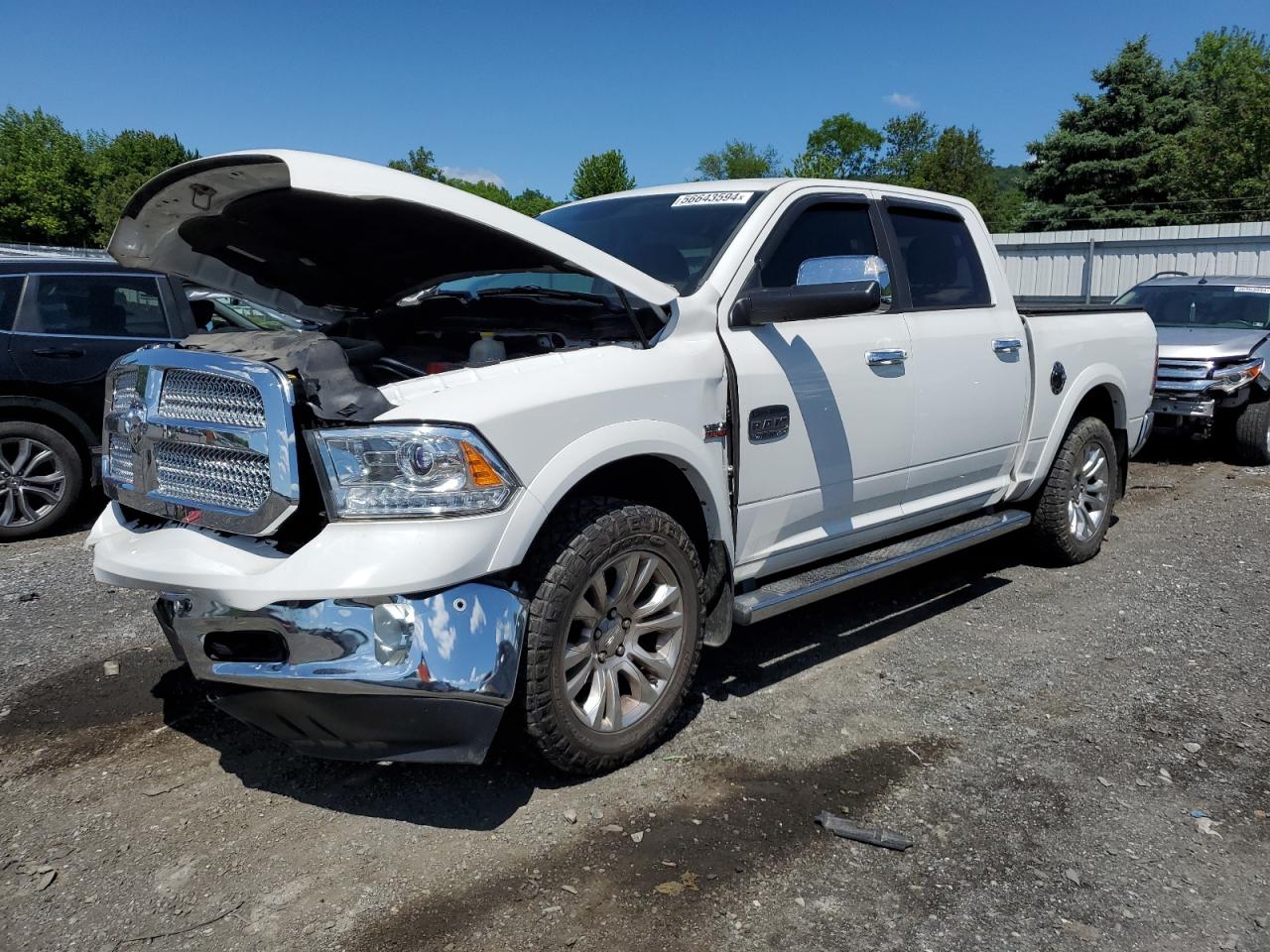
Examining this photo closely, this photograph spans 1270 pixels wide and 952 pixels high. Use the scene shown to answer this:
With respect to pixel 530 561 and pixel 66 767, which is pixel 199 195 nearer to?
pixel 530 561

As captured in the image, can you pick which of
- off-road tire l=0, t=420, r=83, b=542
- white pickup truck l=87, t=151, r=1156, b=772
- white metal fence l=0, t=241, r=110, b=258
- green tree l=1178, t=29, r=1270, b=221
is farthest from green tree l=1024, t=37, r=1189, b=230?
off-road tire l=0, t=420, r=83, b=542

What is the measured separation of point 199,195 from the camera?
3229 millimetres

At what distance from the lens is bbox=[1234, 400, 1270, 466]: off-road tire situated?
9148 mm

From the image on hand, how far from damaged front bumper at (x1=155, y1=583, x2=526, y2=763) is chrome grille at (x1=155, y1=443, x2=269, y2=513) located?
1.07 feet

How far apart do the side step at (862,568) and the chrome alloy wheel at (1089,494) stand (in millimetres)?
698

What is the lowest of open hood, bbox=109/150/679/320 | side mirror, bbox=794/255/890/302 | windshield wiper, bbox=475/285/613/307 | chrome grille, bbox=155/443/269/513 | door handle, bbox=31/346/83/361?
chrome grille, bbox=155/443/269/513

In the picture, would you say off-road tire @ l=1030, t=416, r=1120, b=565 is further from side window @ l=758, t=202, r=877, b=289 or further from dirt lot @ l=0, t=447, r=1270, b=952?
side window @ l=758, t=202, r=877, b=289

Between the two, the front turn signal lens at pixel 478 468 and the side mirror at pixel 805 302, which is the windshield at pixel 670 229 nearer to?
the side mirror at pixel 805 302

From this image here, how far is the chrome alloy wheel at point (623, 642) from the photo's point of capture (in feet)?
10.0

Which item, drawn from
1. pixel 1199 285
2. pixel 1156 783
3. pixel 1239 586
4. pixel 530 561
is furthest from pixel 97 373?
pixel 1199 285

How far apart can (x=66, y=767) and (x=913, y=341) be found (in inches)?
147

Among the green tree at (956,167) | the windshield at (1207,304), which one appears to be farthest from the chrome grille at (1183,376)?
the green tree at (956,167)

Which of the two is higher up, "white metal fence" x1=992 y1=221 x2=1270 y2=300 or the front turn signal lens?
"white metal fence" x1=992 y1=221 x2=1270 y2=300

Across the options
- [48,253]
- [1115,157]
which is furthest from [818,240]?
[1115,157]
